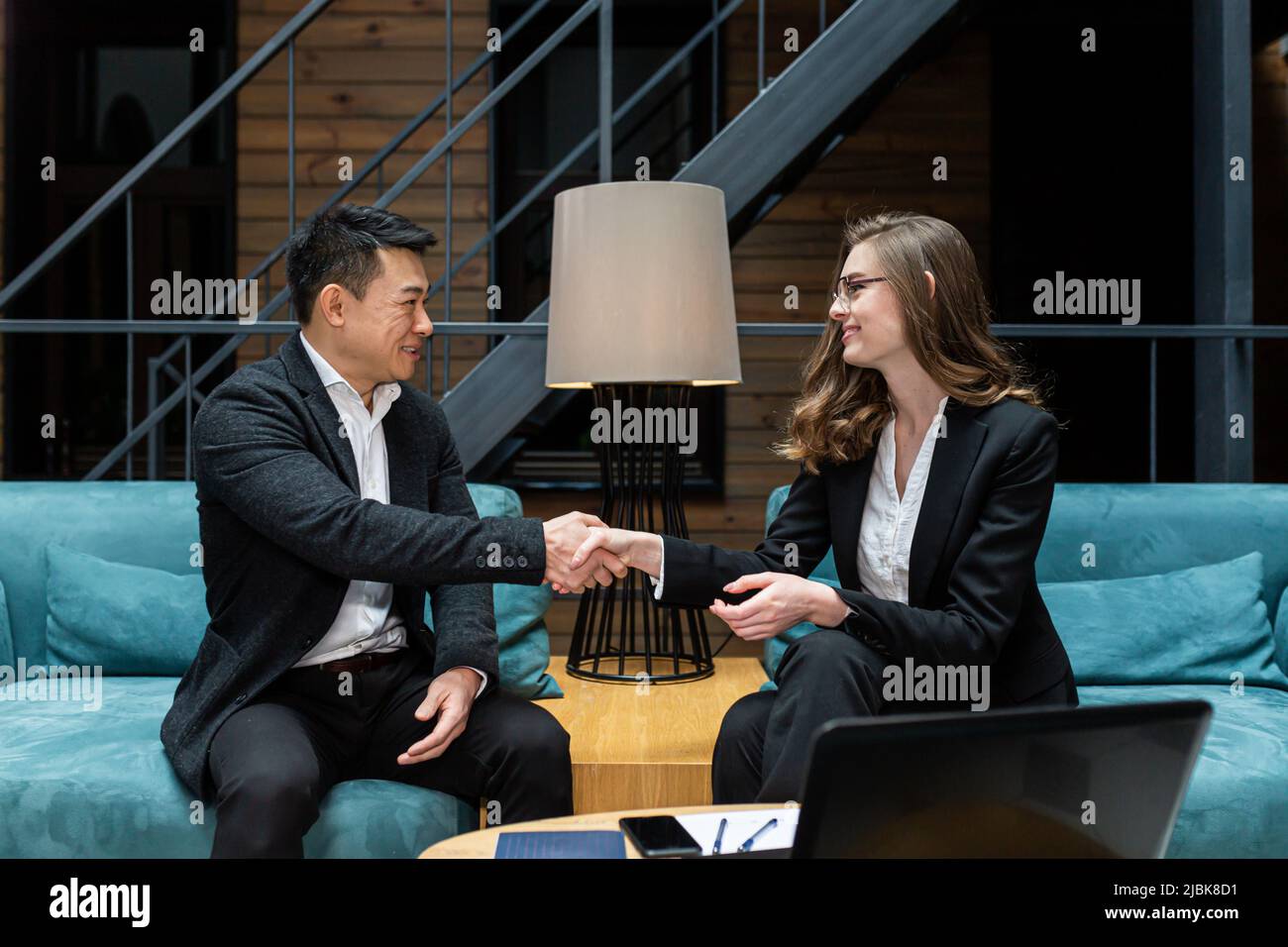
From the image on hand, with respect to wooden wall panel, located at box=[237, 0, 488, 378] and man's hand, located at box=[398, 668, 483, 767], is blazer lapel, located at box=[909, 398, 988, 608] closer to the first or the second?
man's hand, located at box=[398, 668, 483, 767]

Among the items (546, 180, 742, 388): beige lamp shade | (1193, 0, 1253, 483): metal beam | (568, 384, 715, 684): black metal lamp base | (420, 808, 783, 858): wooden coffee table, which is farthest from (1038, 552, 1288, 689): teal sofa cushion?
(420, 808, 783, 858): wooden coffee table

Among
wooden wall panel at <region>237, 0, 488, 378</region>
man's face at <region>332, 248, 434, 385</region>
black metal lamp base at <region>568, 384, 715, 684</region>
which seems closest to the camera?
man's face at <region>332, 248, 434, 385</region>

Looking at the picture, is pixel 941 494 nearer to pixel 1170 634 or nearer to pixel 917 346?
pixel 917 346

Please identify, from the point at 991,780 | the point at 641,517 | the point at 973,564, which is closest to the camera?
the point at 991,780

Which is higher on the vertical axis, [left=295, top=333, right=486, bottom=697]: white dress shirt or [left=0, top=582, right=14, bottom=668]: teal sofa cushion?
[left=295, top=333, right=486, bottom=697]: white dress shirt

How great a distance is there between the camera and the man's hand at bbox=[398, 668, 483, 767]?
1.79 meters

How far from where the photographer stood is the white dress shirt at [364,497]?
1913 millimetres

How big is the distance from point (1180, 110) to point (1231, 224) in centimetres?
272

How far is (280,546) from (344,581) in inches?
4.8

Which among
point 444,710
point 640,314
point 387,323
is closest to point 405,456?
point 387,323

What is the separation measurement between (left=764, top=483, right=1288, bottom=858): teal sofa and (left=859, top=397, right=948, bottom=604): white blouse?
38 centimetres

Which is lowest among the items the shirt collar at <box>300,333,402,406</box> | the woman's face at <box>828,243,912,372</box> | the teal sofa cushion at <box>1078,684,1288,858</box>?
the teal sofa cushion at <box>1078,684,1288,858</box>

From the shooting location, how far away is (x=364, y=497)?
6.45 ft
